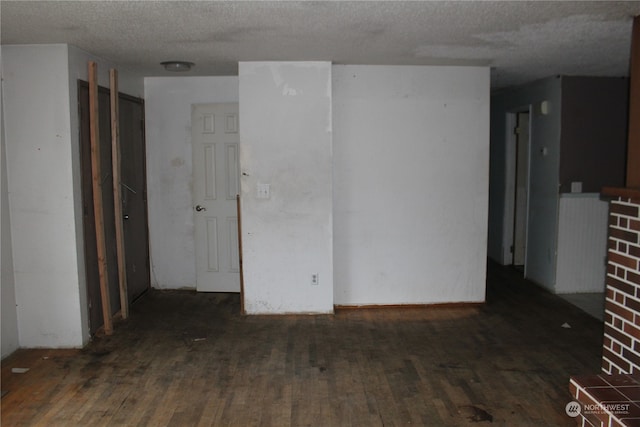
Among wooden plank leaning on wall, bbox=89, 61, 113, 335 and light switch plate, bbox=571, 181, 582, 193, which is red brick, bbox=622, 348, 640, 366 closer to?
light switch plate, bbox=571, 181, 582, 193

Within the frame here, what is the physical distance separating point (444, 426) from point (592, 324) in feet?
8.07

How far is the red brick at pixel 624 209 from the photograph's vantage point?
2.80m

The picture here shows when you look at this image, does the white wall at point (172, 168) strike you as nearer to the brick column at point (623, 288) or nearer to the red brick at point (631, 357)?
the brick column at point (623, 288)

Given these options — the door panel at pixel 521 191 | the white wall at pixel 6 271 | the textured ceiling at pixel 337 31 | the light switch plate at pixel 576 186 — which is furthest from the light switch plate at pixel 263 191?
the door panel at pixel 521 191

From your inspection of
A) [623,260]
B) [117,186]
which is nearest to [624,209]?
[623,260]

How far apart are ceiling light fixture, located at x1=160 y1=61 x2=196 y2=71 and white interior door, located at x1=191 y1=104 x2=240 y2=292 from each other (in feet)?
2.51

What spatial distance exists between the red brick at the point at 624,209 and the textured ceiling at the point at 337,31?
1100 mm

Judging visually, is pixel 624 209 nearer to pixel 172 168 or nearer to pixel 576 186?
pixel 576 186

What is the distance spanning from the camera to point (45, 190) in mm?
3975

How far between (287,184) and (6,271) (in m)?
2.35

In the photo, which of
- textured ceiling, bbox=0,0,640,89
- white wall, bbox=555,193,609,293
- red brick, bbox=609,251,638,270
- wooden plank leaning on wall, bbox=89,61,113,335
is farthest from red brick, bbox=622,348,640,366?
wooden plank leaning on wall, bbox=89,61,113,335

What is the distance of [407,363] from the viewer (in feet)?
12.5

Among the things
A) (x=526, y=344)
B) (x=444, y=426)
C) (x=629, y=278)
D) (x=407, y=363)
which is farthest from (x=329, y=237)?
(x=629, y=278)

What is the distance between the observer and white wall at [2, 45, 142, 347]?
3.90 metres
